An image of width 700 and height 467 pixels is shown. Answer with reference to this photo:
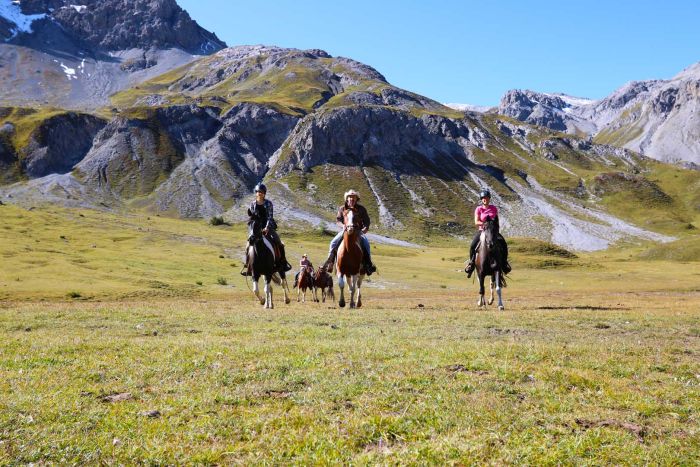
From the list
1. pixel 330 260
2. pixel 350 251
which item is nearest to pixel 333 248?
pixel 330 260

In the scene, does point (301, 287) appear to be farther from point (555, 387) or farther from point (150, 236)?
point (150, 236)

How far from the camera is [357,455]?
19.2ft

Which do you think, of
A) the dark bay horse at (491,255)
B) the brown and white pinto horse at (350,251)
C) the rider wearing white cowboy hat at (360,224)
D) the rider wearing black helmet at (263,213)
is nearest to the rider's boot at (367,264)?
the rider wearing white cowboy hat at (360,224)

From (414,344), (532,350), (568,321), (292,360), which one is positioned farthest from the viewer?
(568,321)

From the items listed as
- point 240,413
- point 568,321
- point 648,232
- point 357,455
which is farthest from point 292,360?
point 648,232

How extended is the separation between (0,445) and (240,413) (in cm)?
277

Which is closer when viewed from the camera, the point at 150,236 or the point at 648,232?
the point at 150,236

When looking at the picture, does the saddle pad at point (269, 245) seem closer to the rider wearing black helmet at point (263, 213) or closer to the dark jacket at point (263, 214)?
the rider wearing black helmet at point (263, 213)

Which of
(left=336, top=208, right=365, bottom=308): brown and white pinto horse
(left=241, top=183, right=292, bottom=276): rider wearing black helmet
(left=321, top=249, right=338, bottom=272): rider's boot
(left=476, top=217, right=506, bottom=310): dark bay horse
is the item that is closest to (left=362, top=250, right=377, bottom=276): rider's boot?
(left=336, top=208, right=365, bottom=308): brown and white pinto horse

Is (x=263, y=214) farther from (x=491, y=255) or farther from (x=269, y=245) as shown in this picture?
(x=491, y=255)

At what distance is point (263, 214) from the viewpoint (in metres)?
25.2

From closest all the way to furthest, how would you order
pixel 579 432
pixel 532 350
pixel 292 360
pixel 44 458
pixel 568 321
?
1. pixel 44 458
2. pixel 579 432
3. pixel 292 360
4. pixel 532 350
5. pixel 568 321

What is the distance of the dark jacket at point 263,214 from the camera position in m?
24.8

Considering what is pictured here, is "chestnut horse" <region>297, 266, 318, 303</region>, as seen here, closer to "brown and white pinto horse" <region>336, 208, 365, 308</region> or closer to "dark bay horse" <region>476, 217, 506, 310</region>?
"brown and white pinto horse" <region>336, 208, 365, 308</region>
